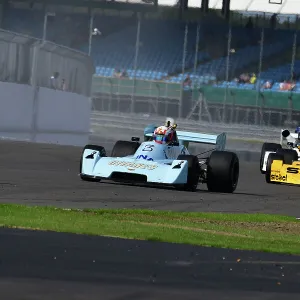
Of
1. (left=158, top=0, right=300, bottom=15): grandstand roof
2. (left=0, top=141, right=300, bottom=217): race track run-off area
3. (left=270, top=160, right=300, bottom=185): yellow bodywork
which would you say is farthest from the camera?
(left=158, top=0, right=300, bottom=15): grandstand roof

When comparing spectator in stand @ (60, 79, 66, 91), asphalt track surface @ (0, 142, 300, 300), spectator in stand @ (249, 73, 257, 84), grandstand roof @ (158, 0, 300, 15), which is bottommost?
asphalt track surface @ (0, 142, 300, 300)

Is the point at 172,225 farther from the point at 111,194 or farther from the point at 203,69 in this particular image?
the point at 203,69

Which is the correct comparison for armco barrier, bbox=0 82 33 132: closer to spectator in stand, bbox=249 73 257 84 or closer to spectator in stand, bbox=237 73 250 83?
spectator in stand, bbox=249 73 257 84

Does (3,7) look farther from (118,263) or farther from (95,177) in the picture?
(118,263)

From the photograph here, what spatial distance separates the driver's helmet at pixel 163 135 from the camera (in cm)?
2180

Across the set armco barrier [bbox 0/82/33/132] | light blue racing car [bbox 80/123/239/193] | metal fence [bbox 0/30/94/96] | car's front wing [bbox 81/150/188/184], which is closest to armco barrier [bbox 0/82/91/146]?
armco barrier [bbox 0/82/33/132]

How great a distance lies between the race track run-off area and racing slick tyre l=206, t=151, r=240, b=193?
26 cm

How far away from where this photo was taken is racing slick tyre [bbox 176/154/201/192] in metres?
20.7

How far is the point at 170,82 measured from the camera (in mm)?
61812

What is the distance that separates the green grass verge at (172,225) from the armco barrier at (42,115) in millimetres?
20519

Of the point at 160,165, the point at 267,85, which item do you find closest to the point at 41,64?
the point at 267,85

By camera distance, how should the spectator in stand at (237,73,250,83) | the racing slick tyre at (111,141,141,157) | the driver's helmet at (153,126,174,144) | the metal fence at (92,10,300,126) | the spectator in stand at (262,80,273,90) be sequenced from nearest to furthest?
the driver's helmet at (153,126,174,144) < the racing slick tyre at (111,141,141,157) < the metal fence at (92,10,300,126) < the spectator in stand at (262,80,273,90) < the spectator in stand at (237,73,250,83)

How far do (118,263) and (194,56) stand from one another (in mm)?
56852

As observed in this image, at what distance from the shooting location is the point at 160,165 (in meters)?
20.5
